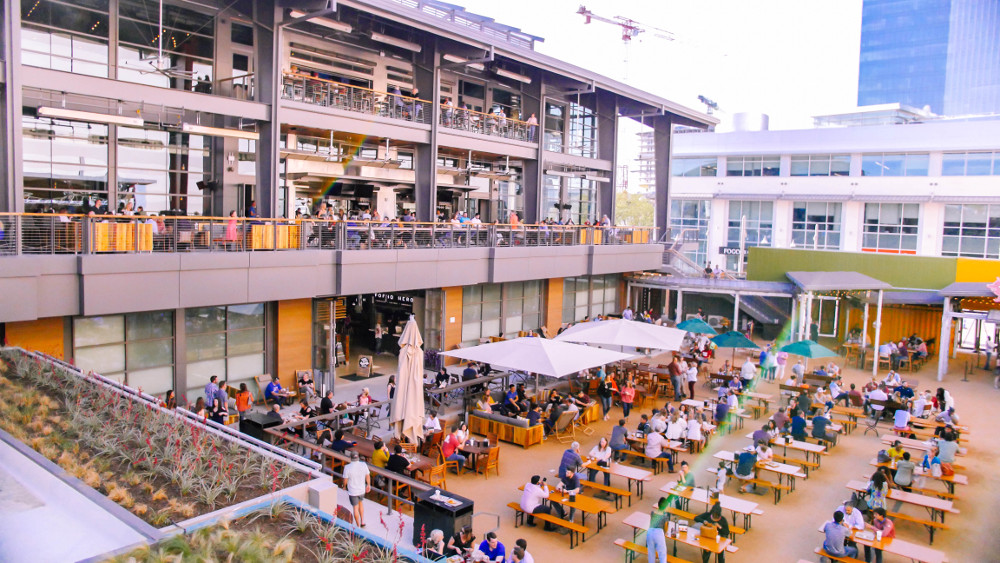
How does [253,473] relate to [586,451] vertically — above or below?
above

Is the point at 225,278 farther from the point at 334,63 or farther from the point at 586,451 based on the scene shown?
the point at 334,63

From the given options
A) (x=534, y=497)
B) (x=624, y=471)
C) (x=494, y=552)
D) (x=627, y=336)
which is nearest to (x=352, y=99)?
(x=627, y=336)

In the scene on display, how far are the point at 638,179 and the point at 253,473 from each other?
37.9 metres

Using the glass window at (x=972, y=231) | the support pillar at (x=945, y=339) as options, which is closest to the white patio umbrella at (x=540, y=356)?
the support pillar at (x=945, y=339)

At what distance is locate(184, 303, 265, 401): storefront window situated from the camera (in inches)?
714

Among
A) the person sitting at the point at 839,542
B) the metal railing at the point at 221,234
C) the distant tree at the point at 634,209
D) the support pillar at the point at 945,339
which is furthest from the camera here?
the distant tree at the point at 634,209

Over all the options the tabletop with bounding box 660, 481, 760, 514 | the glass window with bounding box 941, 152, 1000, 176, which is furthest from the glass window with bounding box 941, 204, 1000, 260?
the tabletop with bounding box 660, 481, 760, 514

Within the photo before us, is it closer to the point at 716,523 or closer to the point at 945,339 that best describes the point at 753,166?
the point at 945,339

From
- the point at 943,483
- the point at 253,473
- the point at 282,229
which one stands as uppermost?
the point at 282,229

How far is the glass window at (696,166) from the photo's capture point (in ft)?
174

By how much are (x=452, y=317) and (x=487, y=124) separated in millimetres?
8278

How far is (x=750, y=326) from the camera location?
A: 1344 inches

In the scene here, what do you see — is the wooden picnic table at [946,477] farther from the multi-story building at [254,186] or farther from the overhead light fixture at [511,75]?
the overhead light fixture at [511,75]

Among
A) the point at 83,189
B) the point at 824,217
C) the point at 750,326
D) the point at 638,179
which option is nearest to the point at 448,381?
the point at 83,189
